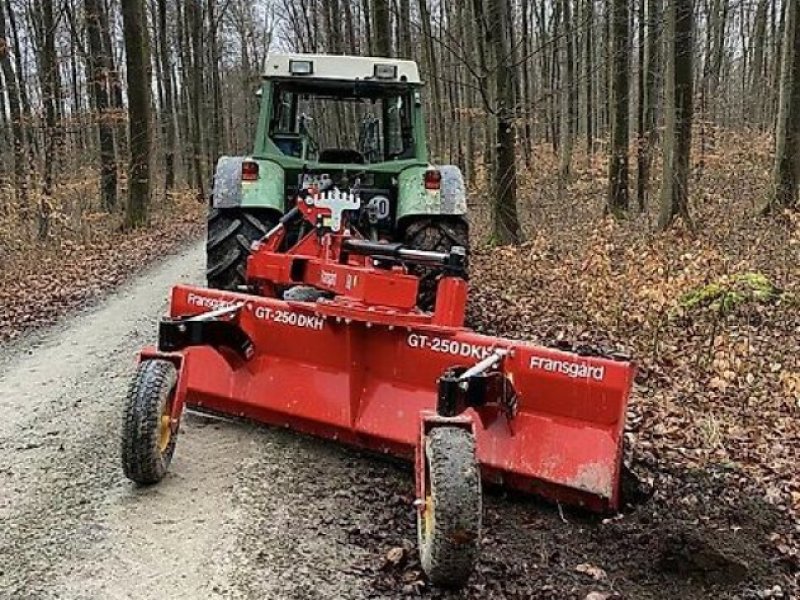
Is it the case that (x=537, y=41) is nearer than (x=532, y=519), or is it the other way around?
(x=532, y=519)

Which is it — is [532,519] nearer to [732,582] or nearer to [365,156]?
[732,582]

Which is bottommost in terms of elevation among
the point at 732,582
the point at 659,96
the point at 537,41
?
the point at 732,582

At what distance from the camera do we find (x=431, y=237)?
7273mm

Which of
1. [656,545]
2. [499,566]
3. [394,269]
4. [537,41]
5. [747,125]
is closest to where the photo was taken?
[499,566]

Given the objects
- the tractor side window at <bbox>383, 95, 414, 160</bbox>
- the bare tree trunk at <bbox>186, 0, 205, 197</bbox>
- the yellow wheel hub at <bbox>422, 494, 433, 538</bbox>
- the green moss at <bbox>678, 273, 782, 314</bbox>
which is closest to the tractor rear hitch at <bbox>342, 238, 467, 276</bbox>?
the yellow wheel hub at <bbox>422, 494, 433, 538</bbox>

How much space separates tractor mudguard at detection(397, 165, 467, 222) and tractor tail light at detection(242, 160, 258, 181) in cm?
122

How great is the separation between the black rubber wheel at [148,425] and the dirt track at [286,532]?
0.12 m

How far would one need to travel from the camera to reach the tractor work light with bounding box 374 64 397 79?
788 cm

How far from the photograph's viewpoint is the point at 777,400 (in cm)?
623

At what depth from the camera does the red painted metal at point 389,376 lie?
14.0 feet

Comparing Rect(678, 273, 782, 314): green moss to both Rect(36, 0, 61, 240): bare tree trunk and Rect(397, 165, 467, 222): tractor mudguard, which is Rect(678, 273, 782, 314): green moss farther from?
Rect(36, 0, 61, 240): bare tree trunk

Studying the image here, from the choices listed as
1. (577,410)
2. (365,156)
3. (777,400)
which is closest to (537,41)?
(365,156)

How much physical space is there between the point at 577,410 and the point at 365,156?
4.71 m

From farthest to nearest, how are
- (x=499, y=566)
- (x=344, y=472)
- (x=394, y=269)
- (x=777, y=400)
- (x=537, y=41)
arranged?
(x=537, y=41) → (x=777, y=400) → (x=394, y=269) → (x=344, y=472) → (x=499, y=566)
